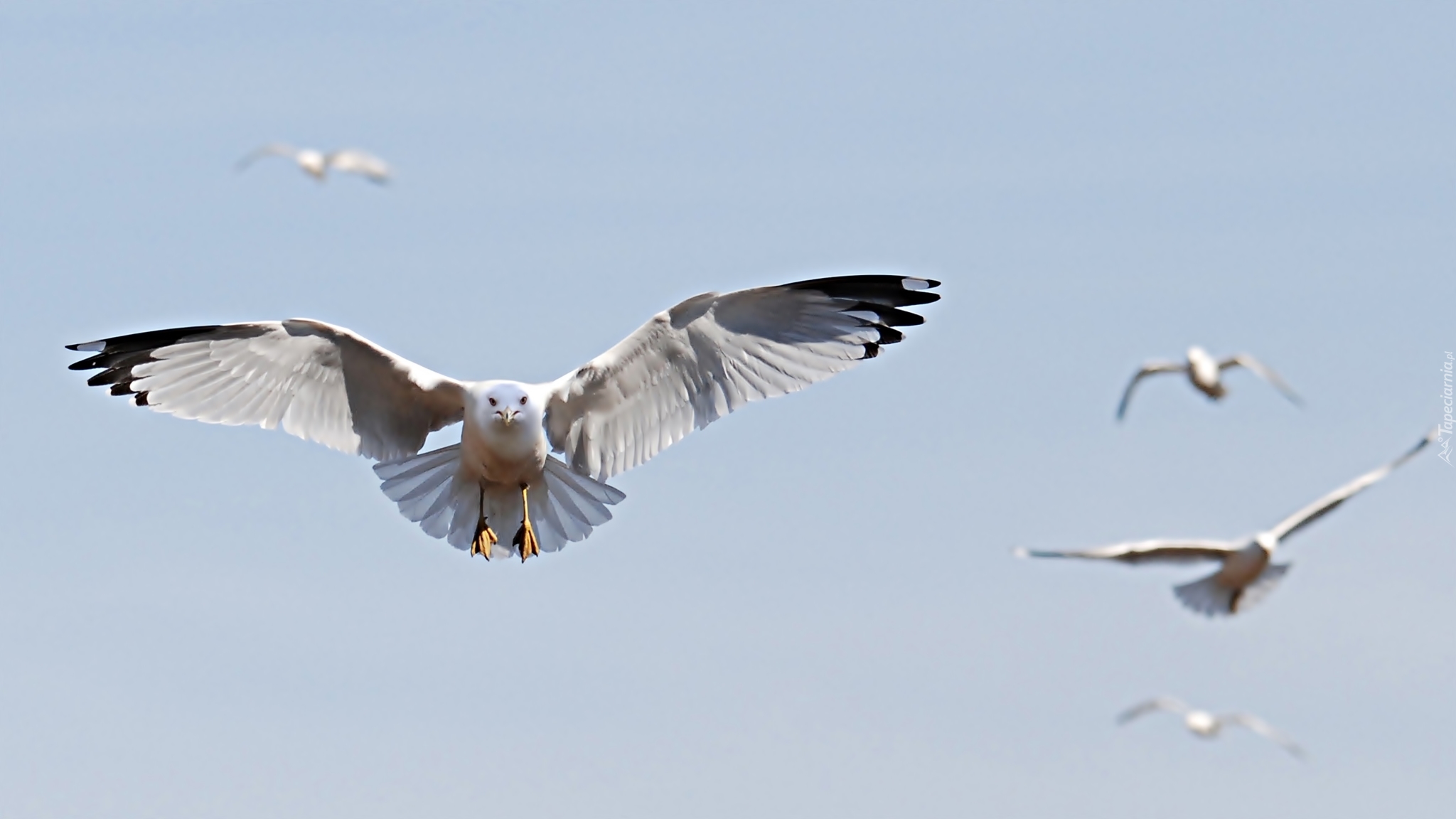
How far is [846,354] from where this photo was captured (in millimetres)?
15305

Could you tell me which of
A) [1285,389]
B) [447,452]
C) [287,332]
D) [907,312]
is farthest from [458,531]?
[1285,389]

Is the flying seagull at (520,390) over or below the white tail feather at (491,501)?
over

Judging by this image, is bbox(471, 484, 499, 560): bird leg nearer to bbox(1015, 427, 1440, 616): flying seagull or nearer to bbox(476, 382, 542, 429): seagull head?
bbox(476, 382, 542, 429): seagull head

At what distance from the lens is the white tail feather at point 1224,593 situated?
17391 millimetres

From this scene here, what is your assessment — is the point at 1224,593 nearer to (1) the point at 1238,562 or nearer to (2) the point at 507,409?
(1) the point at 1238,562

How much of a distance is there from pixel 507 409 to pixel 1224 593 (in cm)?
514

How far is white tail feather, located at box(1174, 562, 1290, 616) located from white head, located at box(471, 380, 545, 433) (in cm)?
467

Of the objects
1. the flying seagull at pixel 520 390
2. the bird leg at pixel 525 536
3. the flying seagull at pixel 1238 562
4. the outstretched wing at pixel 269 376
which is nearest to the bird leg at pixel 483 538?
the flying seagull at pixel 520 390

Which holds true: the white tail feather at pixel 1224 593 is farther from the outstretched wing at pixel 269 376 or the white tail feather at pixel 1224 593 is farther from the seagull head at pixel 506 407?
the outstretched wing at pixel 269 376

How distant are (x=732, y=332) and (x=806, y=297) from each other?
45 cm

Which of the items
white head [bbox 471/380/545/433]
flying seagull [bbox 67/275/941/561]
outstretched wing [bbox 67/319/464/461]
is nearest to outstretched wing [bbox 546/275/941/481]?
flying seagull [bbox 67/275/941/561]

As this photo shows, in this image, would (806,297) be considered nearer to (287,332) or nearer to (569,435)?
(569,435)

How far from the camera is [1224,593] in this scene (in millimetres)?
17484

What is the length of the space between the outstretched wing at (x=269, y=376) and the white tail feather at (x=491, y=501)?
338mm
